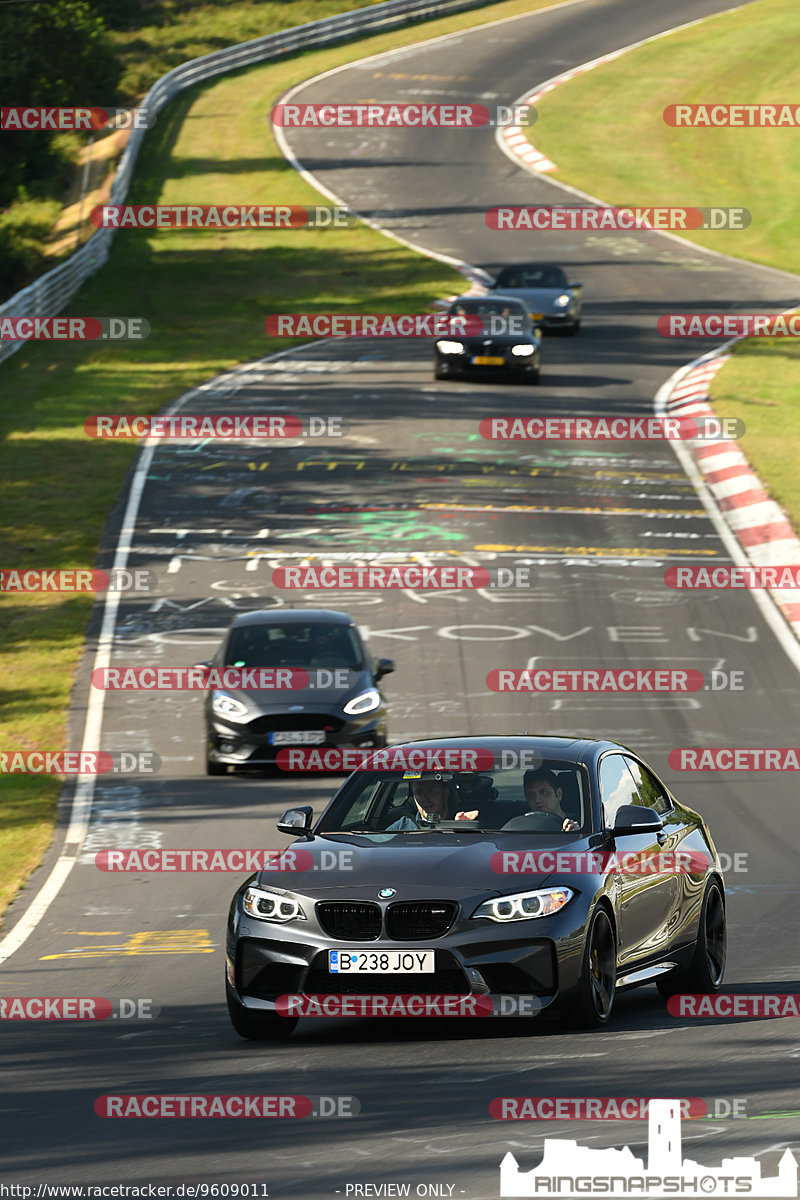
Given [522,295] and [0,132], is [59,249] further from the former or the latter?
[522,295]

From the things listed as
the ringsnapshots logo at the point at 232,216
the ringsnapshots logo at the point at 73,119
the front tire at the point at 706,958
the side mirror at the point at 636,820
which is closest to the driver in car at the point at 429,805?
the side mirror at the point at 636,820

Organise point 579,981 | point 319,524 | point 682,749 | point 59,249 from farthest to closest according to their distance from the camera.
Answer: point 59,249
point 319,524
point 682,749
point 579,981

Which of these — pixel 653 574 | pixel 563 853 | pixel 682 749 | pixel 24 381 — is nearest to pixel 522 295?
pixel 24 381

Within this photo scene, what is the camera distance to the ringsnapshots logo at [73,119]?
2296 inches

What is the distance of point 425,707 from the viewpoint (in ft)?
72.5

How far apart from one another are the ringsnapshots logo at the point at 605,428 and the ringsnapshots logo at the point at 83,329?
12130 millimetres

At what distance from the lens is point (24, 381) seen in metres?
41.5

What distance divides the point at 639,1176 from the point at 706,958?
160 inches

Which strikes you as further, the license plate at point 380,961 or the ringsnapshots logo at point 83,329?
the ringsnapshots logo at point 83,329

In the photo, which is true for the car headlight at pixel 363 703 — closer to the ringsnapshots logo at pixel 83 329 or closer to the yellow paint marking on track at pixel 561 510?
the yellow paint marking on track at pixel 561 510

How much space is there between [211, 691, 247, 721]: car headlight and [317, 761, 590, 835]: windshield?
9577 millimetres

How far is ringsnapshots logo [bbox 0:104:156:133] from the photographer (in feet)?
191

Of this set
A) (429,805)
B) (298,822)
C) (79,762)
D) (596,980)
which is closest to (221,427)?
(79,762)

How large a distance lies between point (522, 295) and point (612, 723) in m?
23.1
